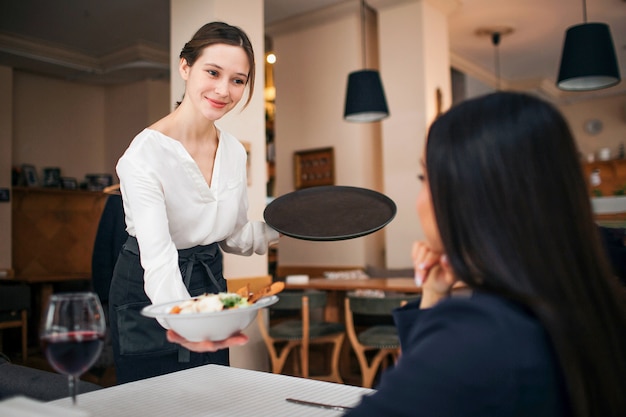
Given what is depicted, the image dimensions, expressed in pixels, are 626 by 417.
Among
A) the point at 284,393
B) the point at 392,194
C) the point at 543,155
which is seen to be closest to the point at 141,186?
the point at 284,393

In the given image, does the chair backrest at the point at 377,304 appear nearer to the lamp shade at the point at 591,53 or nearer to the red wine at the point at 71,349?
the lamp shade at the point at 591,53

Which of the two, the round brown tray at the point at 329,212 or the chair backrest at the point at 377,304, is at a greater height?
the round brown tray at the point at 329,212

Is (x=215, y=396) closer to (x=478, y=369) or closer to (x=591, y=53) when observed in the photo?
(x=478, y=369)

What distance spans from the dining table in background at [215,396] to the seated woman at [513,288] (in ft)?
1.24

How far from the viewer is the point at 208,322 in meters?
0.94

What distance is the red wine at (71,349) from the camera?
842 mm

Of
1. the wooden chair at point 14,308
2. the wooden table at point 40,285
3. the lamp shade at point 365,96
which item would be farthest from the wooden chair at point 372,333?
the wooden table at point 40,285

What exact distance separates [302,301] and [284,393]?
2.59m

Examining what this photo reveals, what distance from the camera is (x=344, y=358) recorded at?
4.44m

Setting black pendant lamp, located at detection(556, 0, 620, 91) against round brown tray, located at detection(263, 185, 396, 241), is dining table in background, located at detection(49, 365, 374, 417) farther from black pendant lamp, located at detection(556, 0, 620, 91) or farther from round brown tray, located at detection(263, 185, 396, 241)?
black pendant lamp, located at detection(556, 0, 620, 91)

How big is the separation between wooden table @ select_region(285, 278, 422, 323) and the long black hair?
3.26 meters

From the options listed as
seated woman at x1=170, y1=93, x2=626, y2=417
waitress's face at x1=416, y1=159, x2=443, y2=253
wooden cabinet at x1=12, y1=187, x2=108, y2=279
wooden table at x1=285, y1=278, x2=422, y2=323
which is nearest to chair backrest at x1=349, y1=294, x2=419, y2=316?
wooden table at x1=285, y1=278, x2=422, y2=323

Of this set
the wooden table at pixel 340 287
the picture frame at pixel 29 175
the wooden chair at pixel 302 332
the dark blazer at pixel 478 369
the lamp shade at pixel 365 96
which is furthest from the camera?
the picture frame at pixel 29 175

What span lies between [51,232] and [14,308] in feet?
6.36
